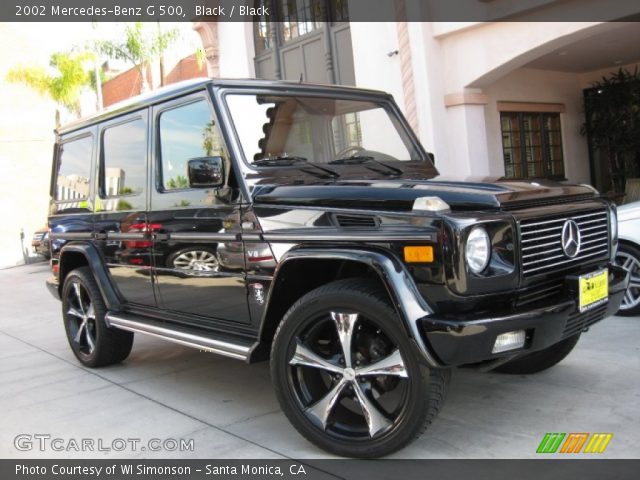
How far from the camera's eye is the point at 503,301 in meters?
3.03

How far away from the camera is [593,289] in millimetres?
3285

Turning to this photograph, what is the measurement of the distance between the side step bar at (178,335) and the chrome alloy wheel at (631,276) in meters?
3.49

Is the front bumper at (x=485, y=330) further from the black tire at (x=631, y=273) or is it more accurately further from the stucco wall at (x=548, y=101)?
the stucco wall at (x=548, y=101)

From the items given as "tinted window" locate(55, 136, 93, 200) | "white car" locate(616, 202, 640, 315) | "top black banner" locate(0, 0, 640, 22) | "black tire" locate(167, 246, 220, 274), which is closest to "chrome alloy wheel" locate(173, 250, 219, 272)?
"black tire" locate(167, 246, 220, 274)

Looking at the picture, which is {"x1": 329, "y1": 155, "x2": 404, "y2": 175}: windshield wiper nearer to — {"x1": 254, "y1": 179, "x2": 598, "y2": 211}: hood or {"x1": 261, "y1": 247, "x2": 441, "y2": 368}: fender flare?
{"x1": 254, "y1": 179, "x2": 598, "y2": 211}: hood

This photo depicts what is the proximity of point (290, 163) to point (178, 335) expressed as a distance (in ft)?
4.29

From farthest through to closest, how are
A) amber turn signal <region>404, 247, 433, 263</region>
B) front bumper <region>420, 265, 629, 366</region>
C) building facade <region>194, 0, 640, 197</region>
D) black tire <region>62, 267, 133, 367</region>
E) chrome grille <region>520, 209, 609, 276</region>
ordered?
building facade <region>194, 0, 640, 197</region> → black tire <region>62, 267, 133, 367</region> → chrome grille <region>520, 209, 609, 276</region> → amber turn signal <region>404, 247, 433, 263</region> → front bumper <region>420, 265, 629, 366</region>

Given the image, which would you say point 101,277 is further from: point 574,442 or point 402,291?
point 574,442

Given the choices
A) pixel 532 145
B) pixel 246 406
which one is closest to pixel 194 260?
pixel 246 406

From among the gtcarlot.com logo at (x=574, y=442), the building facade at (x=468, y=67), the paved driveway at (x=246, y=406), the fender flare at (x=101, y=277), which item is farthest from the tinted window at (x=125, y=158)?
the building facade at (x=468, y=67)

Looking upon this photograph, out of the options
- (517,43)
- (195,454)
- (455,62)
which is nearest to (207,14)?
(455,62)

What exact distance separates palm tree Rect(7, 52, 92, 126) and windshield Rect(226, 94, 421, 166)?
1927cm

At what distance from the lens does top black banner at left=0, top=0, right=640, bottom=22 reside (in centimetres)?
793

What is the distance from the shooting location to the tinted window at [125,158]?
467 cm
